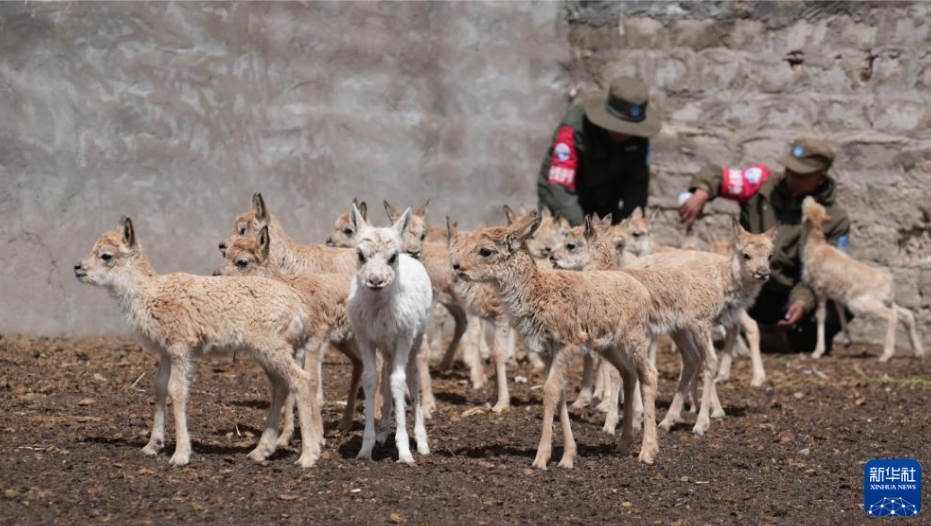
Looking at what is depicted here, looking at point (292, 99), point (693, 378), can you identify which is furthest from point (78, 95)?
point (693, 378)

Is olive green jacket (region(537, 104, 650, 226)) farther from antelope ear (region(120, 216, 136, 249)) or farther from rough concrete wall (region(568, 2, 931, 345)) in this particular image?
antelope ear (region(120, 216, 136, 249))

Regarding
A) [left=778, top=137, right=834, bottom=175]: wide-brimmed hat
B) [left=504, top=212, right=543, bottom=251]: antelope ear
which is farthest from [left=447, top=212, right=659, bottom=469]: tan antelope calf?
[left=778, top=137, right=834, bottom=175]: wide-brimmed hat

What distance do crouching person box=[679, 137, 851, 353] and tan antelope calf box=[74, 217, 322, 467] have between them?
6.25 metres

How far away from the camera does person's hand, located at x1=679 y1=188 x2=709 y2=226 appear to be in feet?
43.9

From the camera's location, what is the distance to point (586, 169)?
1320 cm

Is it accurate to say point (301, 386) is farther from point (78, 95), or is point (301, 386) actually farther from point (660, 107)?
point (660, 107)

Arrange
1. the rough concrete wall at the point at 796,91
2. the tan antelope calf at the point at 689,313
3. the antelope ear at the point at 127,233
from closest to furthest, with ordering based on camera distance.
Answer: the antelope ear at the point at 127,233 → the tan antelope calf at the point at 689,313 → the rough concrete wall at the point at 796,91

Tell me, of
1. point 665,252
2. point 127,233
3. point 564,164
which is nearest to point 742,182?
point 564,164

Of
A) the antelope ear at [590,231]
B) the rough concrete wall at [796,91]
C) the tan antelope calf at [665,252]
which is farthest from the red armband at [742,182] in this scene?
the antelope ear at [590,231]

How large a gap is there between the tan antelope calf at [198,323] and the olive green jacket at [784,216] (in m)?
6.55

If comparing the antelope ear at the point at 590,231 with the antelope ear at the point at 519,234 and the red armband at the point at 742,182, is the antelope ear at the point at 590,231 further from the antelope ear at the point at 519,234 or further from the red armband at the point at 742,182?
the red armband at the point at 742,182

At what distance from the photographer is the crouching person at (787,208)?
13328mm

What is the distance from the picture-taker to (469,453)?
8742mm

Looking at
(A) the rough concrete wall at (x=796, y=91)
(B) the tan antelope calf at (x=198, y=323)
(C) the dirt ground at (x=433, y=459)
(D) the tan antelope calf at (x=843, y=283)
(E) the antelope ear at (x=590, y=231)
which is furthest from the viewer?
(A) the rough concrete wall at (x=796, y=91)
